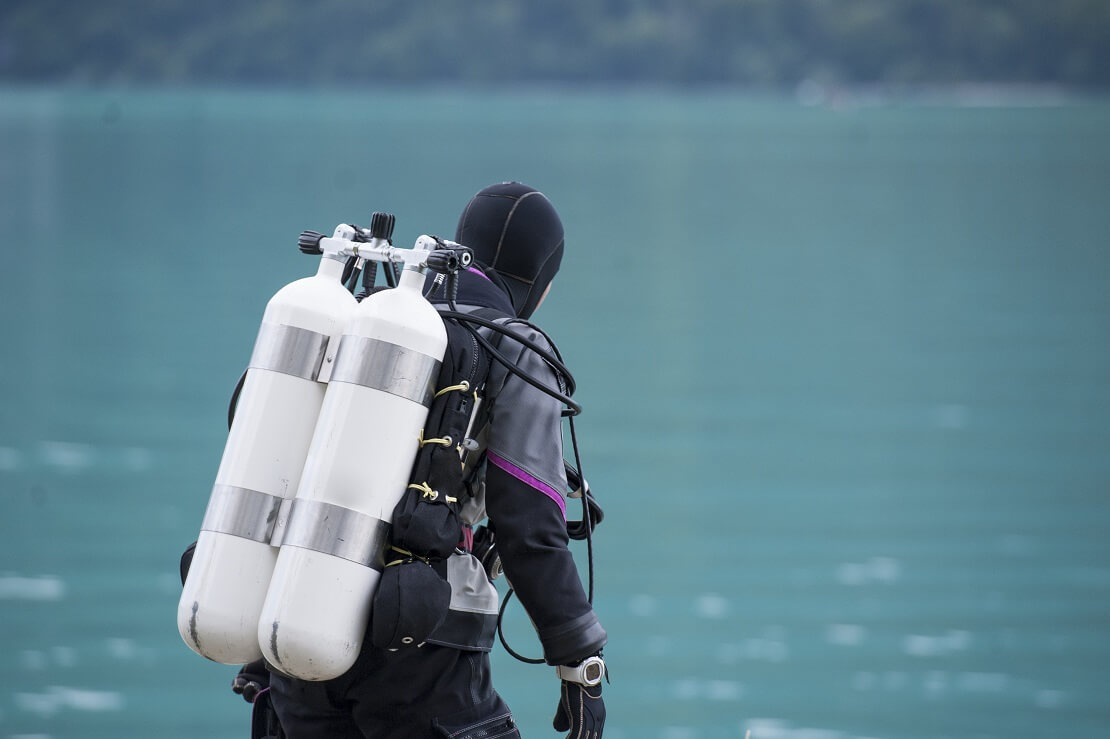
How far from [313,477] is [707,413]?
12.5 m

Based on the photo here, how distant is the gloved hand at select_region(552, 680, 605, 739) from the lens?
394 cm

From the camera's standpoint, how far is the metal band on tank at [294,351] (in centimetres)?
380

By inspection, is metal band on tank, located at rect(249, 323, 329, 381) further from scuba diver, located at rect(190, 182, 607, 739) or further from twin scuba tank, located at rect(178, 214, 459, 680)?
scuba diver, located at rect(190, 182, 607, 739)

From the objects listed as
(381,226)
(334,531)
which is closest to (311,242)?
(381,226)

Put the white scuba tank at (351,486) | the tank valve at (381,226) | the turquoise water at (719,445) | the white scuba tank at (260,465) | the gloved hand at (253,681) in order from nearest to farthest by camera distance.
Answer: the white scuba tank at (351,486), the white scuba tank at (260,465), the tank valve at (381,226), the gloved hand at (253,681), the turquoise water at (719,445)

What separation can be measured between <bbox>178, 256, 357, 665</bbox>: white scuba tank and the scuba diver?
0.23m

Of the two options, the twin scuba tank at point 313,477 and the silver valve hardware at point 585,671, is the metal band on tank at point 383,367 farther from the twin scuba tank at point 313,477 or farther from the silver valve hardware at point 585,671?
the silver valve hardware at point 585,671

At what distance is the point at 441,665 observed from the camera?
3885 millimetres

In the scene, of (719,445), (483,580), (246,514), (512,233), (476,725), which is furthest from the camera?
(719,445)

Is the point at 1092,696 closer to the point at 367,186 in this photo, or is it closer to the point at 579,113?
the point at 367,186

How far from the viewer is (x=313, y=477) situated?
3.69m

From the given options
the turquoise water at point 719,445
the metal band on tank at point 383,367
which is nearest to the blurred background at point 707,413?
the turquoise water at point 719,445

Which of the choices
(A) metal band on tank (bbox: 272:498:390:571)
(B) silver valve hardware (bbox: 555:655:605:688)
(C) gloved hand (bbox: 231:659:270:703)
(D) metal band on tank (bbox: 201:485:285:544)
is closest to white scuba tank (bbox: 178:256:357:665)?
(D) metal band on tank (bbox: 201:485:285:544)

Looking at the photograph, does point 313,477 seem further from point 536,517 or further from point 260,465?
point 536,517
